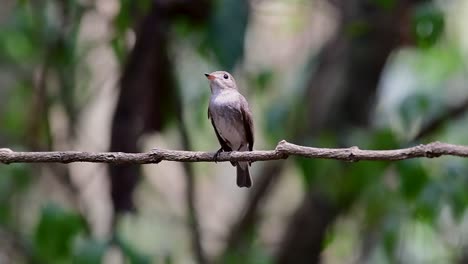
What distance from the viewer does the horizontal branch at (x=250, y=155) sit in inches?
114

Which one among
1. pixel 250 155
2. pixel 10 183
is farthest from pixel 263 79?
pixel 250 155

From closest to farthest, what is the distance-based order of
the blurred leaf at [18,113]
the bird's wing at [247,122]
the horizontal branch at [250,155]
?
the horizontal branch at [250,155], the bird's wing at [247,122], the blurred leaf at [18,113]

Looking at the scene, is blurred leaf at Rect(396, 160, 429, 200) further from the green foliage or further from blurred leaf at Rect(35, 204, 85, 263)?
the green foliage

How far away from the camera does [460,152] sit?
287 cm

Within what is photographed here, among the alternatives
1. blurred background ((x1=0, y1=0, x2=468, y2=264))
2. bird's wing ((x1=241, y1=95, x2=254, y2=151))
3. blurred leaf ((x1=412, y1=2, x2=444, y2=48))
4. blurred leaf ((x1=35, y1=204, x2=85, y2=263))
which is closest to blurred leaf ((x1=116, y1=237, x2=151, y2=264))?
blurred background ((x1=0, y1=0, x2=468, y2=264))

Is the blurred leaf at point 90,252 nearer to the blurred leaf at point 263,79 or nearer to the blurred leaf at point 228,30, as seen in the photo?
the blurred leaf at point 228,30

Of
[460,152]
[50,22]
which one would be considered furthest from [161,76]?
[460,152]

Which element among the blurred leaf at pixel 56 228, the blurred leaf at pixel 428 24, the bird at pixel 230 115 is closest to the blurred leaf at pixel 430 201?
the blurred leaf at pixel 428 24

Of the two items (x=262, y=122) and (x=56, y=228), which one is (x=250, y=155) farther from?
(x=262, y=122)

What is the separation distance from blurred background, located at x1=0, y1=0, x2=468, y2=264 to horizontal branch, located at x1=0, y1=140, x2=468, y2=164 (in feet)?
4.31

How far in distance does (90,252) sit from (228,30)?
1312mm

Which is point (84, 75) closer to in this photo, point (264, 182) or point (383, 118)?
point (264, 182)

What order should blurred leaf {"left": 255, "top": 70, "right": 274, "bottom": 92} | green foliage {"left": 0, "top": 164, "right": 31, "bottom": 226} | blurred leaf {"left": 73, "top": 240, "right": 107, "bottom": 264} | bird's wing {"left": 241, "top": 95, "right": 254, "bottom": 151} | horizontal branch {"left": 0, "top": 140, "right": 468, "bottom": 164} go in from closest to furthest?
horizontal branch {"left": 0, "top": 140, "right": 468, "bottom": 164}
blurred leaf {"left": 73, "top": 240, "right": 107, "bottom": 264}
bird's wing {"left": 241, "top": 95, "right": 254, "bottom": 151}
green foliage {"left": 0, "top": 164, "right": 31, "bottom": 226}
blurred leaf {"left": 255, "top": 70, "right": 274, "bottom": 92}

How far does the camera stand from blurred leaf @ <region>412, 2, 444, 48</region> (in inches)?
171
